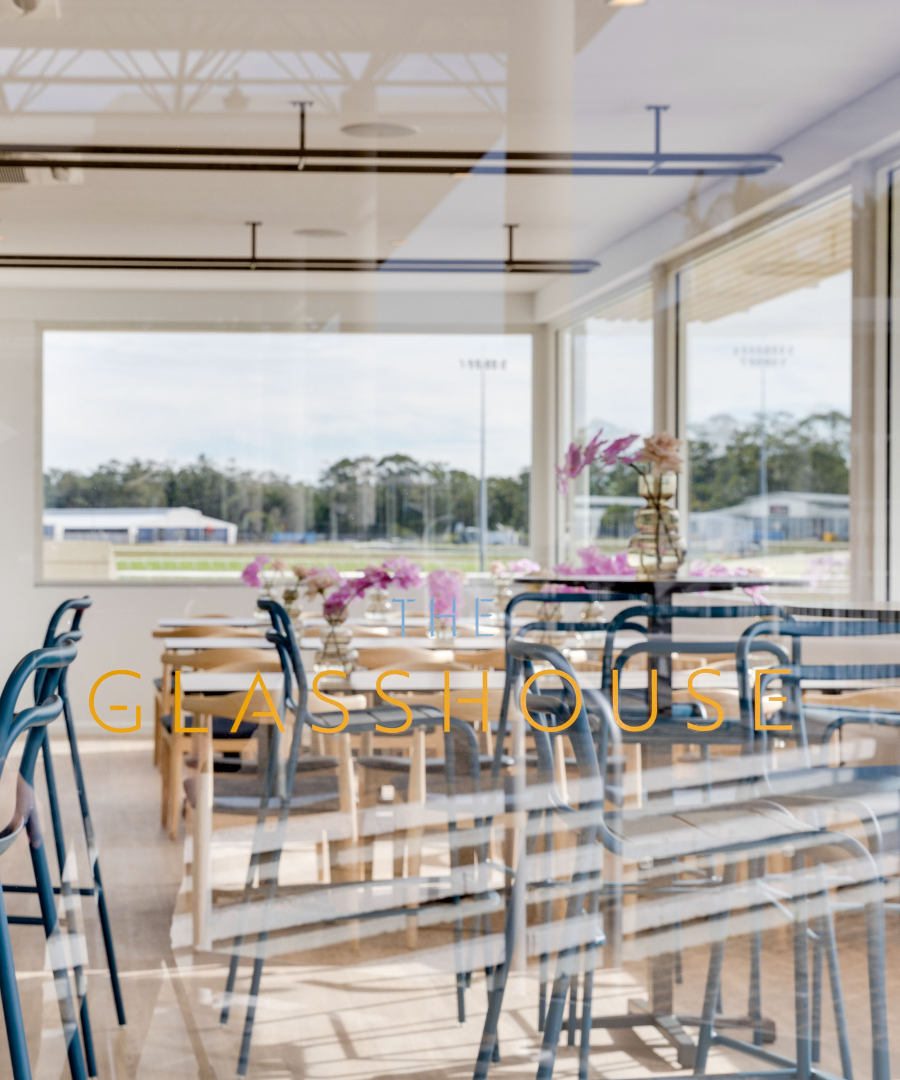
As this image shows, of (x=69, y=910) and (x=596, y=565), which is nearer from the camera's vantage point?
(x=69, y=910)

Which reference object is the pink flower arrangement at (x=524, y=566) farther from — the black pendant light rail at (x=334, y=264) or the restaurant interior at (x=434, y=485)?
the black pendant light rail at (x=334, y=264)

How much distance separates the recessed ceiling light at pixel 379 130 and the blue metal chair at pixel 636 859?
1.92 m

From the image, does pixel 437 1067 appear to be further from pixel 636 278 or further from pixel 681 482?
pixel 636 278

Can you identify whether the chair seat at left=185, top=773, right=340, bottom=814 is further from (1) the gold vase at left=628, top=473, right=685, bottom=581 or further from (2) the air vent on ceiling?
(2) the air vent on ceiling

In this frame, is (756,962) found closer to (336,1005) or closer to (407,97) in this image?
(336,1005)

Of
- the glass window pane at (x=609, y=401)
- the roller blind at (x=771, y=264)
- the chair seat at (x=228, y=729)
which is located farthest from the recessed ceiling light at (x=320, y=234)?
the chair seat at (x=228, y=729)

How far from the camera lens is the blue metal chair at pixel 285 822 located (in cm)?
280

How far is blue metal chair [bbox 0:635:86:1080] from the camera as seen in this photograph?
4.21ft

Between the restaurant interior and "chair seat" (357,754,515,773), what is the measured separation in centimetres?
1

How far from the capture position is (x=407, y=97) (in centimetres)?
328

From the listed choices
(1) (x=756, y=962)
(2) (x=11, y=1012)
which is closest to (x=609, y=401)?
(1) (x=756, y=962)

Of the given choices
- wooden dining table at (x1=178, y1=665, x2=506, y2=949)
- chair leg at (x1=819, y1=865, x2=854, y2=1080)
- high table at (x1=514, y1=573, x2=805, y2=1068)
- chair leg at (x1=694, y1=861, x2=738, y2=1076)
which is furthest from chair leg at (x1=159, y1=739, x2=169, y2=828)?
chair leg at (x1=819, y1=865, x2=854, y2=1080)

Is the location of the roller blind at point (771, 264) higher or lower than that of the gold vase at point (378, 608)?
higher

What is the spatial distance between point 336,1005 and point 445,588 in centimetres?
115
